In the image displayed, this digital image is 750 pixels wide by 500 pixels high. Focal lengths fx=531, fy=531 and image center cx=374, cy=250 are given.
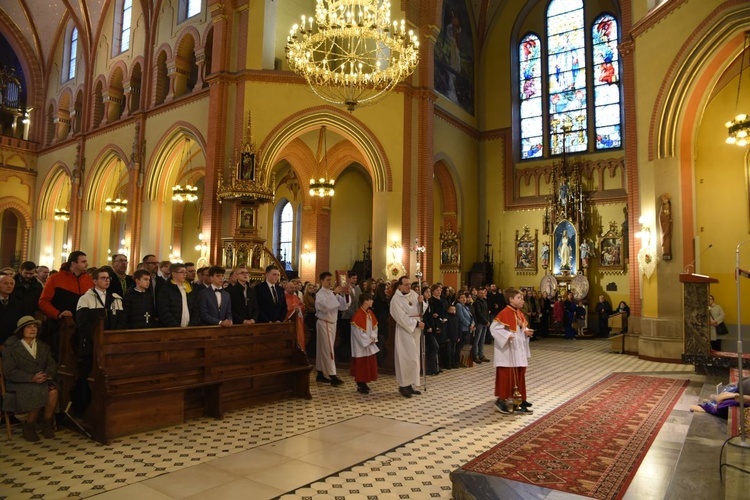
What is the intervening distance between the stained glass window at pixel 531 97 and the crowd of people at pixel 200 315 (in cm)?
1267

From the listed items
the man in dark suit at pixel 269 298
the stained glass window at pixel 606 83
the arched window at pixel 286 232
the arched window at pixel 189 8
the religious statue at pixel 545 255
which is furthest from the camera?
the arched window at pixel 286 232

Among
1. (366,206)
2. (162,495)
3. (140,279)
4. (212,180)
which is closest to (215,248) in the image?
(212,180)

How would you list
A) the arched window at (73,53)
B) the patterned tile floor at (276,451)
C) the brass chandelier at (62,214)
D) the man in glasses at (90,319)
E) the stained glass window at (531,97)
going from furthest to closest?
the arched window at (73,53)
the brass chandelier at (62,214)
the stained glass window at (531,97)
the man in glasses at (90,319)
the patterned tile floor at (276,451)

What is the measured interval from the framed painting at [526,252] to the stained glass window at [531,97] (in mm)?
3227

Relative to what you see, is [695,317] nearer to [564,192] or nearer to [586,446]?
[586,446]

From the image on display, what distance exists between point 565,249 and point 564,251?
80mm

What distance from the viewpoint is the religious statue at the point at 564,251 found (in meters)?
19.0

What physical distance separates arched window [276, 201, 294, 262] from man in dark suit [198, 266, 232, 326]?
1516 cm

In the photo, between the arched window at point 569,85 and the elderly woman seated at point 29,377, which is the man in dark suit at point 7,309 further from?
the arched window at point 569,85

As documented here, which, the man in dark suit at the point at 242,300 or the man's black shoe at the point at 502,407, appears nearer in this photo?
the man's black shoe at the point at 502,407

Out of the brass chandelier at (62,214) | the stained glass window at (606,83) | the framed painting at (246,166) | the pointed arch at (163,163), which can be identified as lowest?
the brass chandelier at (62,214)

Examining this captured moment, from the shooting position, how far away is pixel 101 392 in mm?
5402

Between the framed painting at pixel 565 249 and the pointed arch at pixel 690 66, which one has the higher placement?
the pointed arch at pixel 690 66

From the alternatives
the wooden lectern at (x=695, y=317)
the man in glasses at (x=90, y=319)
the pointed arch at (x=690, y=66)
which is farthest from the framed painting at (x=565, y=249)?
the man in glasses at (x=90, y=319)
